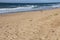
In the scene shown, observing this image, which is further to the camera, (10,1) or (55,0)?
(55,0)

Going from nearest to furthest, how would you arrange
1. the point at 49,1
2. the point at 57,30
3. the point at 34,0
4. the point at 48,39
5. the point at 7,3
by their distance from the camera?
1. the point at 48,39
2. the point at 57,30
3. the point at 7,3
4. the point at 34,0
5. the point at 49,1

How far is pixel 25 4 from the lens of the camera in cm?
1728

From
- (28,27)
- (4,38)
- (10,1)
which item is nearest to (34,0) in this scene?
(10,1)

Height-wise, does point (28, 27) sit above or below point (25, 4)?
above

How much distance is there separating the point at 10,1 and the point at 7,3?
63cm

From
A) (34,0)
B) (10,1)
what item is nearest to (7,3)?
(10,1)

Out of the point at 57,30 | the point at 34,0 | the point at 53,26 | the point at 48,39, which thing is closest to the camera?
the point at 48,39

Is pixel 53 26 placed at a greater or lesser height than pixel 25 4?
greater

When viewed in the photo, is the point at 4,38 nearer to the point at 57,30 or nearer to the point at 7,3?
the point at 57,30

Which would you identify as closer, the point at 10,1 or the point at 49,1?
the point at 10,1

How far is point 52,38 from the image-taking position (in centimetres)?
523

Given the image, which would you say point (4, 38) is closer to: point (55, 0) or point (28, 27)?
point (28, 27)

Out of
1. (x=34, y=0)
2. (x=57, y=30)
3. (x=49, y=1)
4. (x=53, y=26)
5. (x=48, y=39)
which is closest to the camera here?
(x=48, y=39)

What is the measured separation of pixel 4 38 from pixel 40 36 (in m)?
1.20
